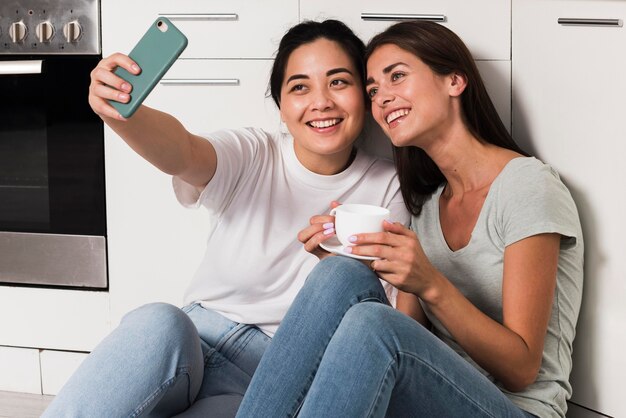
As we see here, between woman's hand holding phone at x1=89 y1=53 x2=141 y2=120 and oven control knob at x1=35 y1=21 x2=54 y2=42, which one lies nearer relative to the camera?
woman's hand holding phone at x1=89 y1=53 x2=141 y2=120

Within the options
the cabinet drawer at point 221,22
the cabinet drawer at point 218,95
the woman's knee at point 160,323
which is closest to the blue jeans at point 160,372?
the woman's knee at point 160,323

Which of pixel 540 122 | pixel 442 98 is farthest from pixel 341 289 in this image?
pixel 540 122

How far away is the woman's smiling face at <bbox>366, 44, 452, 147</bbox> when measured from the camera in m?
1.44

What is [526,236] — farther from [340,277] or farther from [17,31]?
[17,31]

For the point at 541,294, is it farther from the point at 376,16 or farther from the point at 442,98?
the point at 376,16

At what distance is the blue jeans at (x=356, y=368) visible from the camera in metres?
1.12

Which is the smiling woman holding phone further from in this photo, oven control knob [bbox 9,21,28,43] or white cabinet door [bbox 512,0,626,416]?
oven control knob [bbox 9,21,28,43]

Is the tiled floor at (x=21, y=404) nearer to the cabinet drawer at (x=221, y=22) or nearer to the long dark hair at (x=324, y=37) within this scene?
the cabinet drawer at (x=221, y=22)

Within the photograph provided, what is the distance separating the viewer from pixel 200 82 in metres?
1.84

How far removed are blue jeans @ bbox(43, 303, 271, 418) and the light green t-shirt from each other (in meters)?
0.40

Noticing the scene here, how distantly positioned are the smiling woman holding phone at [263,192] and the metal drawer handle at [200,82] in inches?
7.5

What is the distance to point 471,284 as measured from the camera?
1417 mm

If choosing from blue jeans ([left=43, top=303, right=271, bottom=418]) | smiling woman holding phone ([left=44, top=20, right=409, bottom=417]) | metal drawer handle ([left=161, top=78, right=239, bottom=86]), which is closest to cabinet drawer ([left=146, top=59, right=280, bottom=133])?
metal drawer handle ([left=161, top=78, right=239, bottom=86])

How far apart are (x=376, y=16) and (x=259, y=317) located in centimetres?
68
